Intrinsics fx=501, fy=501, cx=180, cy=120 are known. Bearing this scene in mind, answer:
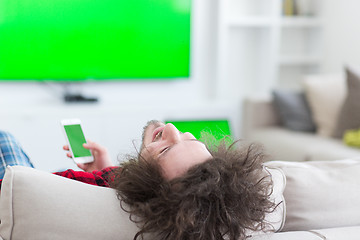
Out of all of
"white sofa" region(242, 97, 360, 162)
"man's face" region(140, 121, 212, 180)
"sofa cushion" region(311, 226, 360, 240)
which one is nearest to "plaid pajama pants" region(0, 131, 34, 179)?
"man's face" region(140, 121, 212, 180)

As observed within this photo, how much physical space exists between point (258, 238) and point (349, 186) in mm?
313

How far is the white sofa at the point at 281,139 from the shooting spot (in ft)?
10.3

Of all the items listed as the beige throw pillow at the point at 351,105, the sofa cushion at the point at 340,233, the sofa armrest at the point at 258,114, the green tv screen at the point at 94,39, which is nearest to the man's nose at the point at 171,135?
the sofa cushion at the point at 340,233

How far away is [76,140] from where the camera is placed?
71.6 inches

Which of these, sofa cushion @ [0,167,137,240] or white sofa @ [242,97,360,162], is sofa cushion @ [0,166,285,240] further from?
white sofa @ [242,97,360,162]

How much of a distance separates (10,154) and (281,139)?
2.26 meters

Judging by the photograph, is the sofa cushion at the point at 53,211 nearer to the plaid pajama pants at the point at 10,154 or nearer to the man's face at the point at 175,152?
the man's face at the point at 175,152

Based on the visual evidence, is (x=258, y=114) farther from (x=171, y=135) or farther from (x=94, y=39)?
(x=171, y=135)

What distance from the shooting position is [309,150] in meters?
3.25

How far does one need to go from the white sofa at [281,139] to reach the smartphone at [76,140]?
5.69ft

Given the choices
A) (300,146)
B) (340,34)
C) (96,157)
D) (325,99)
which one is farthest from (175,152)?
(340,34)

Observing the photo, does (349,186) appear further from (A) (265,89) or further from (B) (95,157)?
(A) (265,89)

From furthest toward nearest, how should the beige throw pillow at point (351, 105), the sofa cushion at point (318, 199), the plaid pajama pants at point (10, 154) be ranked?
the beige throw pillow at point (351, 105)
the plaid pajama pants at point (10, 154)
the sofa cushion at point (318, 199)

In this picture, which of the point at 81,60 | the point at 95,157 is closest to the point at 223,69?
the point at 81,60
